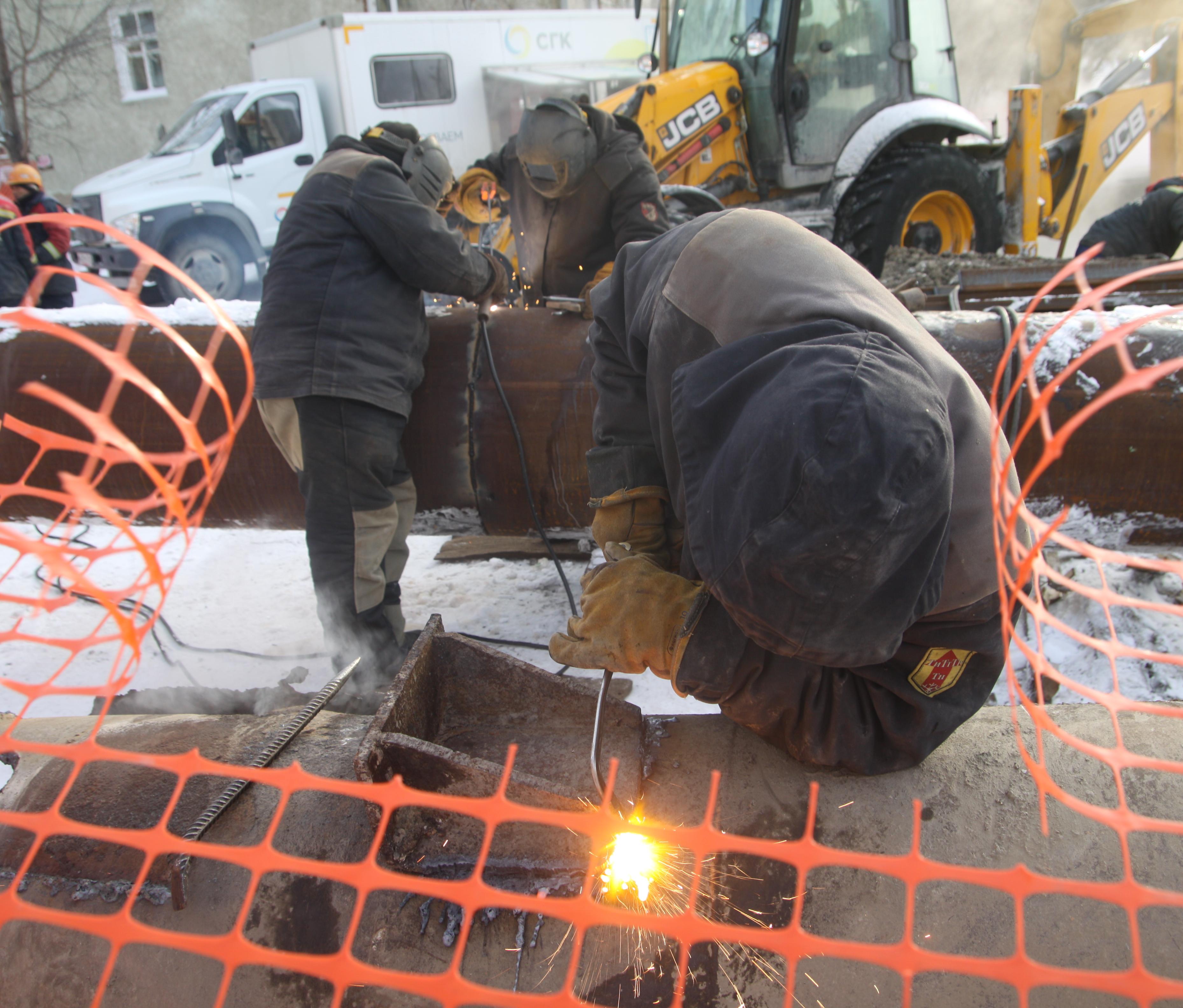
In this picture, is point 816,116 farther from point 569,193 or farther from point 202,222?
point 202,222

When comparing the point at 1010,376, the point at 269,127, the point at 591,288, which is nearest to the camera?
the point at 1010,376

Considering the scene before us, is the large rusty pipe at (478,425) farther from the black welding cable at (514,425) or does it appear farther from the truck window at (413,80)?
the truck window at (413,80)

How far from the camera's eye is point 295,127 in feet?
29.6

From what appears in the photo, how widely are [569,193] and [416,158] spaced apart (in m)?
0.90

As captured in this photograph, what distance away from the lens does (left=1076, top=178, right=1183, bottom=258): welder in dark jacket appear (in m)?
4.86

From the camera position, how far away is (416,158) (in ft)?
8.38

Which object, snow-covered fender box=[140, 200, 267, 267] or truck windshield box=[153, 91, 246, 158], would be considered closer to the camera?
snow-covered fender box=[140, 200, 267, 267]

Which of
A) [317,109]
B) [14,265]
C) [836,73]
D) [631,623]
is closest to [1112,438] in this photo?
[631,623]

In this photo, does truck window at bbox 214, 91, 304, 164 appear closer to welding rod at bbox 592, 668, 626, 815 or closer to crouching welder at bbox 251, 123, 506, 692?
crouching welder at bbox 251, 123, 506, 692

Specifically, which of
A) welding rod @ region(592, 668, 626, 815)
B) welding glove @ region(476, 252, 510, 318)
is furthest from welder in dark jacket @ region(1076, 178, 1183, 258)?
welding rod @ region(592, 668, 626, 815)

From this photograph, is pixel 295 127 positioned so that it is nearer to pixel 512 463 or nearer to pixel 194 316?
pixel 194 316

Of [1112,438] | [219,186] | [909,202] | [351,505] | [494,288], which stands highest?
[219,186]

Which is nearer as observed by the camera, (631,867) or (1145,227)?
(631,867)

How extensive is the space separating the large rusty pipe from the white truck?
5999 millimetres
